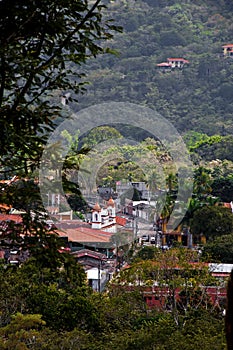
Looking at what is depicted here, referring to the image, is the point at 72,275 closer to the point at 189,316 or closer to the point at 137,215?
the point at 189,316

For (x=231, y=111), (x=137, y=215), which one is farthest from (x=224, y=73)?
(x=137, y=215)

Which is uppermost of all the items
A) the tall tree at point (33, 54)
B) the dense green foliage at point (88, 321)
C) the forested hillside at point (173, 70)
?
the forested hillside at point (173, 70)

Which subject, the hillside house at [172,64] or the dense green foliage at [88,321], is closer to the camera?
the dense green foliage at [88,321]

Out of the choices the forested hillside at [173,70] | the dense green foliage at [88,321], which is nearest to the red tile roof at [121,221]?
the dense green foliage at [88,321]

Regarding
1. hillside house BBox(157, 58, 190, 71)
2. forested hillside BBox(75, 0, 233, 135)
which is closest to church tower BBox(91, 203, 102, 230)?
forested hillside BBox(75, 0, 233, 135)

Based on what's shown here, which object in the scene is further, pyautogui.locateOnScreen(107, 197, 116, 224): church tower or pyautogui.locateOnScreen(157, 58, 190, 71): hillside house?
pyautogui.locateOnScreen(157, 58, 190, 71): hillside house

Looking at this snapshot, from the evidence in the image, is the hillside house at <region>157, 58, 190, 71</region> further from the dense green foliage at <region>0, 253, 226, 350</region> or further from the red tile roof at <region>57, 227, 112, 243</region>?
the dense green foliage at <region>0, 253, 226, 350</region>

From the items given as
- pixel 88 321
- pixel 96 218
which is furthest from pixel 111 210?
pixel 88 321

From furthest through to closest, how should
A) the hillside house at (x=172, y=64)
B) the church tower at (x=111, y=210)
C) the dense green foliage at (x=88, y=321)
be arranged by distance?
the hillside house at (x=172, y=64) → the church tower at (x=111, y=210) → the dense green foliage at (x=88, y=321)

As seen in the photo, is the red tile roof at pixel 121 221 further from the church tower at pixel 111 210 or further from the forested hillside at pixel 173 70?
the forested hillside at pixel 173 70
